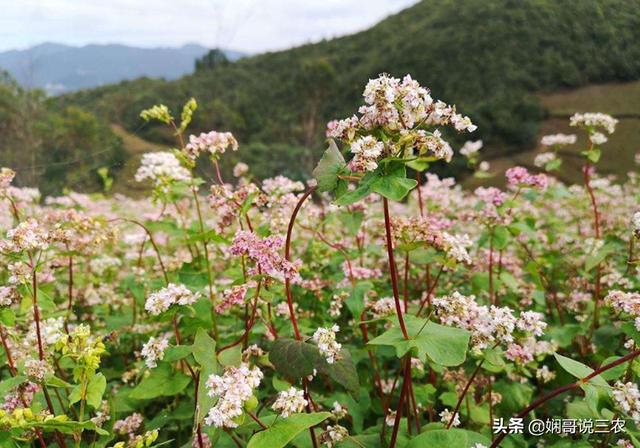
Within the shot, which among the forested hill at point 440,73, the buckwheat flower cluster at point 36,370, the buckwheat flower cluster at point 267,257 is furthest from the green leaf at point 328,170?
the forested hill at point 440,73

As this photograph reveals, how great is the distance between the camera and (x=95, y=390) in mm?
2012

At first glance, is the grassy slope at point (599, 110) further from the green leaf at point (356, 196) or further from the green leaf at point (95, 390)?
the green leaf at point (95, 390)

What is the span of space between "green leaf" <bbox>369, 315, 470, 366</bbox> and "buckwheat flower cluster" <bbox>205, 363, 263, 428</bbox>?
507 mm

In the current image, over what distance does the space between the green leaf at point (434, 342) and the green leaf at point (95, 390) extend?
112 centimetres

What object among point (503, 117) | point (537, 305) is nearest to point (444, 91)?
point (503, 117)

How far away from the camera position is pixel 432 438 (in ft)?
6.47

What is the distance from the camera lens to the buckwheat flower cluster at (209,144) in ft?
9.67

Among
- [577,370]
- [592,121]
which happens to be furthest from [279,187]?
[592,121]

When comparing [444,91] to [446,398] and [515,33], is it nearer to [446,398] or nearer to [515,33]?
[515,33]

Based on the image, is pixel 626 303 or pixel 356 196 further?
pixel 626 303

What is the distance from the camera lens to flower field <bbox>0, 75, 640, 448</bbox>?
188cm

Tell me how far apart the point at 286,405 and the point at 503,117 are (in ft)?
107

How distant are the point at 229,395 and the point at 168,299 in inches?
23.6

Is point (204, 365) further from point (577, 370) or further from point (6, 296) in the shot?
point (577, 370)
